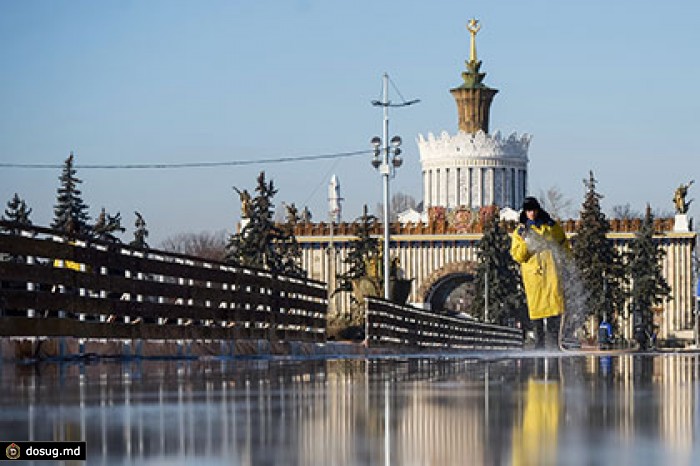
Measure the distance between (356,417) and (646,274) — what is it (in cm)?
10287

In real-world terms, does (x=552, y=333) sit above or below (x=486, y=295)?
below

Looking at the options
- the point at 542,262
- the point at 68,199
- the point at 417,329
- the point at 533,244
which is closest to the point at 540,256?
the point at 542,262

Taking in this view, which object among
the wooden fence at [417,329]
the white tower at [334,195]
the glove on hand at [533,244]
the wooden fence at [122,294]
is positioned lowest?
the wooden fence at [417,329]

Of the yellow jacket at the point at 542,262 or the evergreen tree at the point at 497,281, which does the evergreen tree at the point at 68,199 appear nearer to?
the evergreen tree at the point at 497,281

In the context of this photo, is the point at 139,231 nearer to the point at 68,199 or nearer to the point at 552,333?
the point at 68,199

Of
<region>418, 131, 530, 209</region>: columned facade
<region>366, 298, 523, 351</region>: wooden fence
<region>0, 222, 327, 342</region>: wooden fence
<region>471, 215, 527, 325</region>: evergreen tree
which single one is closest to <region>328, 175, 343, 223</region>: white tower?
<region>418, 131, 530, 209</region>: columned facade

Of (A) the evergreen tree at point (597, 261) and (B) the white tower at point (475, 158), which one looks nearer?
(A) the evergreen tree at point (597, 261)

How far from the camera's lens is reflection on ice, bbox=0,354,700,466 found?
24.5 ft

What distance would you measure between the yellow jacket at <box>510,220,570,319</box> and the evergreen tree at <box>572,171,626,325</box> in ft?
278

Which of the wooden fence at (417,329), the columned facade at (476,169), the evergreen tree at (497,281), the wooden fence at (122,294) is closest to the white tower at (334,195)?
the columned facade at (476,169)

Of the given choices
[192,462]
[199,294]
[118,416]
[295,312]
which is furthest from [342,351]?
[192,462]

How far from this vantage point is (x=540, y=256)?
20094 mm

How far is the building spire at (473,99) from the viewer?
461 feet

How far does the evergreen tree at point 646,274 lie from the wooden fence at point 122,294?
80.5m
